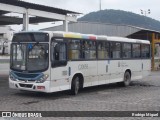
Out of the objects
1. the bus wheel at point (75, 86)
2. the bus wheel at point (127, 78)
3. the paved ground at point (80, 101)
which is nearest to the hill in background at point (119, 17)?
the bus wheel at point (127, 78)

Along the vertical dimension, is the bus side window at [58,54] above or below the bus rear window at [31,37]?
below

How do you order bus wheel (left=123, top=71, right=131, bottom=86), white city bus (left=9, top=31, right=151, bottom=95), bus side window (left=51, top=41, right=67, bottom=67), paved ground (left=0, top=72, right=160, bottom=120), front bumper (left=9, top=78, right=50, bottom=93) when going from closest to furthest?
paved ground (left=0, top=72, right=160, bottom=120) < front bumper (left=9, top=78, right=50, bottom=93) < white city bus (left=9, top=31, right=151, bottom=95) < bus side window (left=51, top=41, right=67, bottom=67) < bus wheel (left=123, top=71, right=131, bottom=86)

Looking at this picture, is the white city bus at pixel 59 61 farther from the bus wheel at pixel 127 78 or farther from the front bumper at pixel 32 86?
the bus wheel at pixel 127 78

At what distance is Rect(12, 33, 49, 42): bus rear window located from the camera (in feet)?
50.2

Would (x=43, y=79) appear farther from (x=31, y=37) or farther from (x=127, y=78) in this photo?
(x=127, y=78)

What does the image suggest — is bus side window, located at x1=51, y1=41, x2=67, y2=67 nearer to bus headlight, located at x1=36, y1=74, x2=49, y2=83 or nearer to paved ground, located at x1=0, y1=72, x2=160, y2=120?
bus headlight, located at x1=36, y1=74, x2=49, y2=83

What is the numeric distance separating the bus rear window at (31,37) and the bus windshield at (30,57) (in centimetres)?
17

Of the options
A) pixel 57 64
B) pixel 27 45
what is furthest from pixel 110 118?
pixel 27 45

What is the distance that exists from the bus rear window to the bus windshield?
0.17 m

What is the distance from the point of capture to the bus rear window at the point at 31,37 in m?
15.3

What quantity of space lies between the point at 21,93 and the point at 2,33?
75.8 meters

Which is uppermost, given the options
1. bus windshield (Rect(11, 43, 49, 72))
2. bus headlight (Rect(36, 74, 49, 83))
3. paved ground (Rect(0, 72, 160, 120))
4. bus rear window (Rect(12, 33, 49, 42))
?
bus rear window (Rect(12, 33, 49, 42))

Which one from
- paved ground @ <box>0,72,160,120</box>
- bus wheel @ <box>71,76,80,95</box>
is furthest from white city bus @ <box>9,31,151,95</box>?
paved ground @ <box>0,72,160,120</box>

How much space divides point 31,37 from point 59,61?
4.89 feet
